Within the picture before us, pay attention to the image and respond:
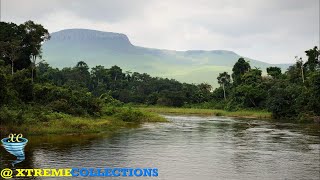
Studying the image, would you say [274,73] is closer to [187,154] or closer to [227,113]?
[227,113]


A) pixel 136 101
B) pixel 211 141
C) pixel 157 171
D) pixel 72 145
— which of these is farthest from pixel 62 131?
pixel 136 101

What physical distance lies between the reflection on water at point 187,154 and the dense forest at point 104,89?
23.2 feet

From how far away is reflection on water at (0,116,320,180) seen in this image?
19562mm

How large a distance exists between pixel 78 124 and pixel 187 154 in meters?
12.8

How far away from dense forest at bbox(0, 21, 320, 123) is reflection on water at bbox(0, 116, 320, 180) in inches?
278

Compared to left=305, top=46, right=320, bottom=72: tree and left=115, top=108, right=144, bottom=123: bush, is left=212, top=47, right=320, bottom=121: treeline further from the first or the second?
left=115, top=108, right=144, bottom=123: bush

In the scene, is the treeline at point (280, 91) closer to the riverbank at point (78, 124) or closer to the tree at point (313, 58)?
the tree at point (313, 58)

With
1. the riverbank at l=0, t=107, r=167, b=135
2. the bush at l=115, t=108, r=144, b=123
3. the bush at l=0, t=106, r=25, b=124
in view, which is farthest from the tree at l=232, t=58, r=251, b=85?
the bush at l=0, t=106, r=25, b=124

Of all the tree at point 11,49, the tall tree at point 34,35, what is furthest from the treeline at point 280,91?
the tree at point 11,49

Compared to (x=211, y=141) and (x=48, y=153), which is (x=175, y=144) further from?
(x=48, y=153)

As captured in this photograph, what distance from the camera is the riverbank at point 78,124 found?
29.1 meters

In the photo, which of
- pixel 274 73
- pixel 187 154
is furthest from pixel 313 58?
pixel 187 154

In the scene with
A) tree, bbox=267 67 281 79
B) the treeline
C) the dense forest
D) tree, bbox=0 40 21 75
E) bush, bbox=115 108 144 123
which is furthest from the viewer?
tree, bbox=267 67 281 79

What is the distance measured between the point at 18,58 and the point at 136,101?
48660 millimetres
